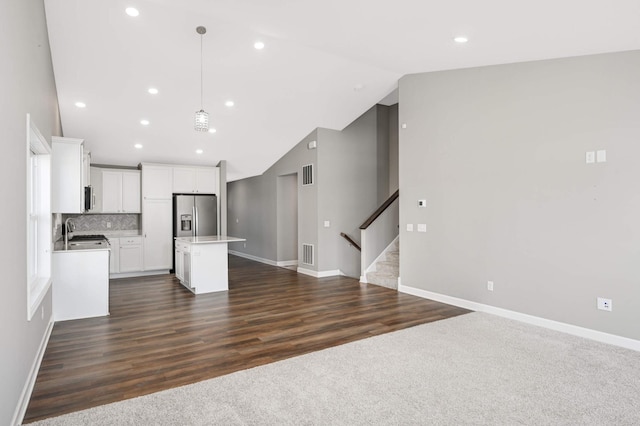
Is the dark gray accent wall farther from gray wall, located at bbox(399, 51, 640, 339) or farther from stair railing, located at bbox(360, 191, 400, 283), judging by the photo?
gray wall, located at bbox(399, 51, 640, 339)

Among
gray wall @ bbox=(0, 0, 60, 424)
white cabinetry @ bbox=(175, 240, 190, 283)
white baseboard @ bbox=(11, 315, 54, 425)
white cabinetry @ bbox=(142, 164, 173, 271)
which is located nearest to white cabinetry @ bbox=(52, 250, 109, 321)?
white baseboard @ bbox=(11, 315, 54, 425)

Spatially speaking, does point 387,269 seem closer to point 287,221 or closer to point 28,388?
point 287,221

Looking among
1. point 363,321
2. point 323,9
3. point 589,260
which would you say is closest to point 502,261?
point 589,260

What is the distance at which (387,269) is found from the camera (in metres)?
6.66

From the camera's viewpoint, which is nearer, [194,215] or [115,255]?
[115,255]

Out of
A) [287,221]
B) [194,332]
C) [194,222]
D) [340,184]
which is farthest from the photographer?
[287,221]

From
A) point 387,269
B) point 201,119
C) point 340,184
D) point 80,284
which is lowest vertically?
point 387,269

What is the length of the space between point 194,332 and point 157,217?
448 centimetres

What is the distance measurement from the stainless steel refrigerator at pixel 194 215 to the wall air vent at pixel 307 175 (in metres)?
2.24

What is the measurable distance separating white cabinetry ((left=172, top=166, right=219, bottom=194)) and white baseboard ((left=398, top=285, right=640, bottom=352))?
515cm

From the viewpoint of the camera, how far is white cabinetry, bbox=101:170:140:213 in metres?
7.57

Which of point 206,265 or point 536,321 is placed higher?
point 206,265

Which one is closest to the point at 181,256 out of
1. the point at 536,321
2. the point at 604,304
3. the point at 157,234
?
the point at 157,234

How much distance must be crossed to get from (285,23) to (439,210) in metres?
3.25
